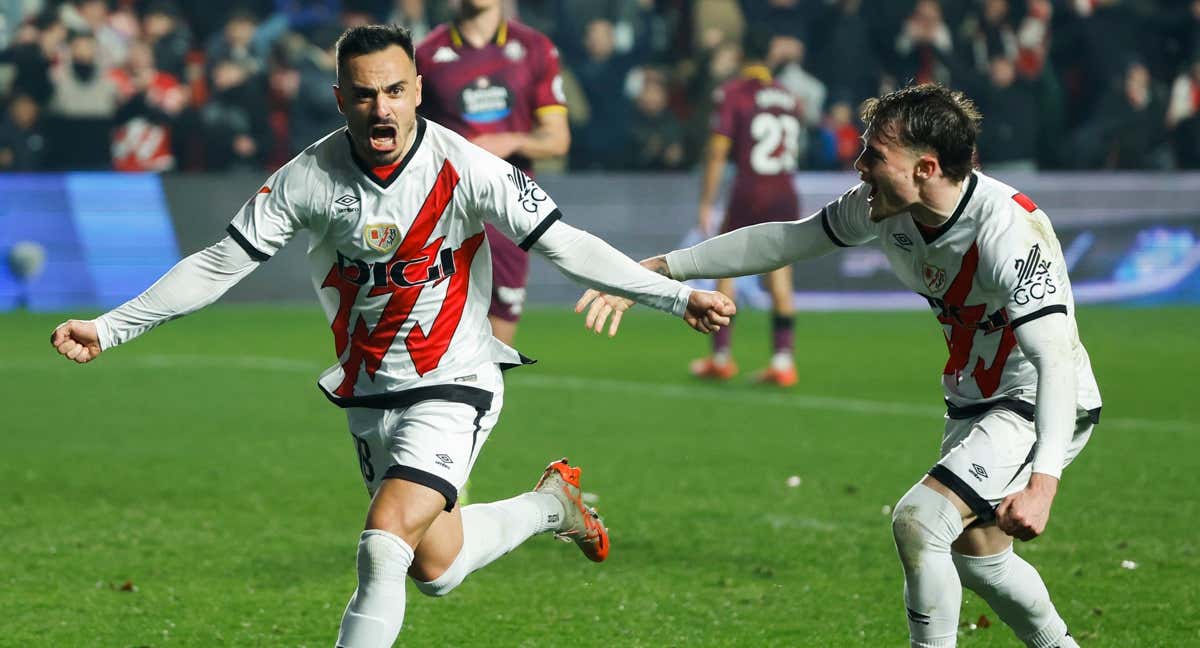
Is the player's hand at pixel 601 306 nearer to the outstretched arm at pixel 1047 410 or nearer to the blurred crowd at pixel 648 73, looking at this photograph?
the outstretched arm at pixel 1047 410

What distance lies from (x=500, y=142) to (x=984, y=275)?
141 inches

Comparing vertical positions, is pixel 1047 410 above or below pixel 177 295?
below

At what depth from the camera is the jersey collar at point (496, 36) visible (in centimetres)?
795

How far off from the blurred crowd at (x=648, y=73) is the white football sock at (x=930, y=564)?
1297 centimetres

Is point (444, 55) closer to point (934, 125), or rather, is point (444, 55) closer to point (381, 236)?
point (381, 236)

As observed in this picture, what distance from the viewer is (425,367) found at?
510 centimetres

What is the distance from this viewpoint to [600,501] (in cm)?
816

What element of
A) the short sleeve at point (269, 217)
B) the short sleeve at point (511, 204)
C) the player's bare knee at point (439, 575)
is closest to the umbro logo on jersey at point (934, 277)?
the short sleeve at point (511, 204)

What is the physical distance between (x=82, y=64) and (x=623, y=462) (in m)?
10.3

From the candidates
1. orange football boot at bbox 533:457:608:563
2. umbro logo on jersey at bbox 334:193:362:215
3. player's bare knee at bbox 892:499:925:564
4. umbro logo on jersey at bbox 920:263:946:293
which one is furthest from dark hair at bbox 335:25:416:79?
player's bare knee at bbox 892:499:925:564

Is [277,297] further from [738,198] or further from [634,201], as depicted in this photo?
[738,198]

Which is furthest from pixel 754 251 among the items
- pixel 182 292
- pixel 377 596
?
pixel 182 292

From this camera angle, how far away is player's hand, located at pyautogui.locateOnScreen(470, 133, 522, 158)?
7.78 metres

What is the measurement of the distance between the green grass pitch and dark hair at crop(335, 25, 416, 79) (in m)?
2.01
